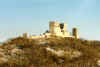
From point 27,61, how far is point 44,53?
192 inches

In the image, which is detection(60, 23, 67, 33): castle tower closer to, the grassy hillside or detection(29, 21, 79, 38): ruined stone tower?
detection(29, 21, 79, 38): ruined stone tower

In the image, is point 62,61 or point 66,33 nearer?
point 62,61

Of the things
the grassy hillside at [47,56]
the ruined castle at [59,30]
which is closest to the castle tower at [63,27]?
the ruined castle at [59,30]

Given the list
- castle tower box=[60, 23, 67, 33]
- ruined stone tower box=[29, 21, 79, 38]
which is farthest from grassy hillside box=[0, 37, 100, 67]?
castle tower box=[60, 23, 67, 33]

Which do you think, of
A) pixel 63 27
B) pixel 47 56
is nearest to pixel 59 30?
pixel 63 27

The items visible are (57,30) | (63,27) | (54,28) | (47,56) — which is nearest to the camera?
(47,56)

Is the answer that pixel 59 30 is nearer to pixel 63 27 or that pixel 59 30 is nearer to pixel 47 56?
pixel 63 27

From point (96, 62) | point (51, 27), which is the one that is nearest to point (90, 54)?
point (96, 62)

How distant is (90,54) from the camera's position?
34.5 m

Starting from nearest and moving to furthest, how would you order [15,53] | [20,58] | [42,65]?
[42,65] → [20,58] → [15,53]

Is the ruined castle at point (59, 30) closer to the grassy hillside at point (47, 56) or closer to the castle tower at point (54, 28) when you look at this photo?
the castle tower at point (54, 28)

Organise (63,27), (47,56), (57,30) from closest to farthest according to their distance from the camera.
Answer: (47,56), (57,30), (63,27)

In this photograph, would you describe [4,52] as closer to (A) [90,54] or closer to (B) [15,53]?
(B) [15,53]

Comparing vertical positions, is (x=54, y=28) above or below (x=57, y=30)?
above
